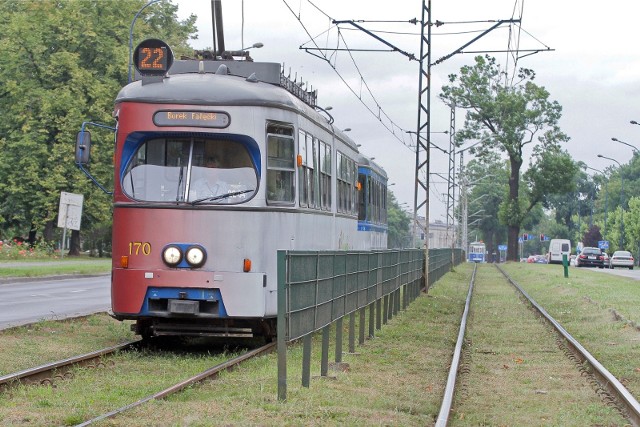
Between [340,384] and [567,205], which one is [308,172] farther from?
[567,205]

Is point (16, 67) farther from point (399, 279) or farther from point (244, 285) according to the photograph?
point (244, 285)

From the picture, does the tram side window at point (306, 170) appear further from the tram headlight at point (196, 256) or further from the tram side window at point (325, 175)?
the tram headlight at point (196, 256)

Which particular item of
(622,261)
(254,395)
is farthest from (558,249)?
(254,395)

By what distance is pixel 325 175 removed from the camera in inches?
735

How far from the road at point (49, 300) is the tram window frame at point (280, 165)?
519cm

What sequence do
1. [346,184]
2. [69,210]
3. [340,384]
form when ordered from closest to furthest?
[340,384]
[346,184]
[69,210]

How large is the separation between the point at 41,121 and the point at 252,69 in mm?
44244

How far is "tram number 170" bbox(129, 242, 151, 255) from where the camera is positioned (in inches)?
569

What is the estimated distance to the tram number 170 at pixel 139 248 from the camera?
14.5 meters

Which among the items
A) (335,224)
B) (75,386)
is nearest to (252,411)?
(75,386)

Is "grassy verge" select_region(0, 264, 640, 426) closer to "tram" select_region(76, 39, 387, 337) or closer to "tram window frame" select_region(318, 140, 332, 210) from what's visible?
"tram" select_region(76, 39, 387, 337)

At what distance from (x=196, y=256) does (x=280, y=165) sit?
5.83ft

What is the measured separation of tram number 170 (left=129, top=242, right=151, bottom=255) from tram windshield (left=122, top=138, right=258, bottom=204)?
1.86 feet

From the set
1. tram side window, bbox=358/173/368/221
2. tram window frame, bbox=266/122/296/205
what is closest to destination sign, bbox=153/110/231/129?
tram window frame, bbox=266/122/296/205
